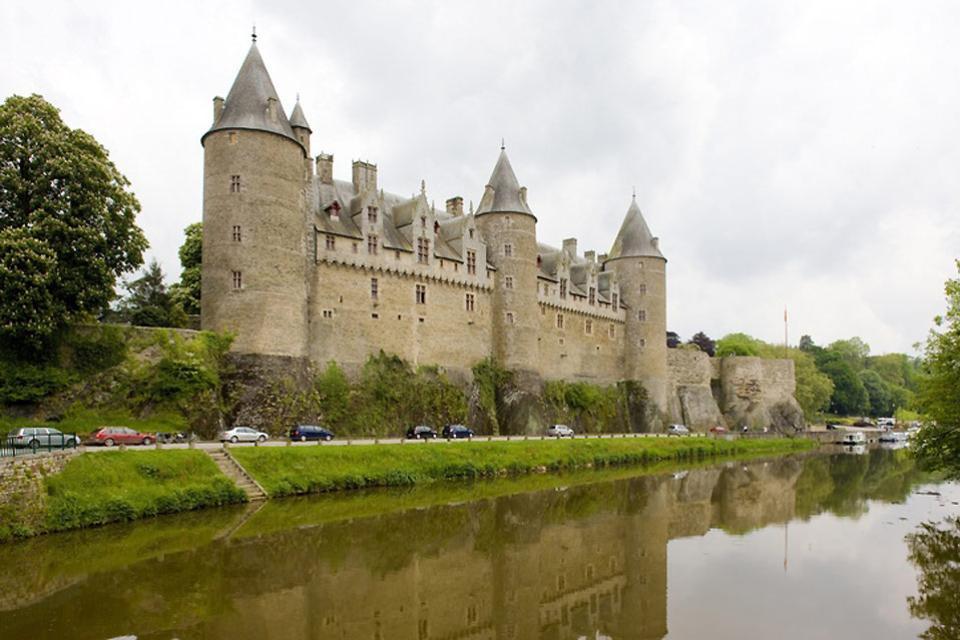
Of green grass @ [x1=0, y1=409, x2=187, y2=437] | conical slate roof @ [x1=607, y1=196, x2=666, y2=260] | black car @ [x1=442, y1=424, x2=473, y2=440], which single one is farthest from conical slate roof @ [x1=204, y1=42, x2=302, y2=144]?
conical slate roof @ [x1=607, y1=196, x2=666, y2=260]

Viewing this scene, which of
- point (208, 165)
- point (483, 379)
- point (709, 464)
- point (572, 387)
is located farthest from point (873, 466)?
point (208, 165)

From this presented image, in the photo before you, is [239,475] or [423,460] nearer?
[239,475]

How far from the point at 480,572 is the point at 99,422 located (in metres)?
17.8

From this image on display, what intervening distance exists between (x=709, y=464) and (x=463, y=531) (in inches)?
1101

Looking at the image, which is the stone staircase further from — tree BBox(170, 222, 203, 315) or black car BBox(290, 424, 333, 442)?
tree BBox(170, 222, 203, 315)

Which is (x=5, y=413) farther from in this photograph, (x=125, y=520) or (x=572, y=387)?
(x=572, y=387)

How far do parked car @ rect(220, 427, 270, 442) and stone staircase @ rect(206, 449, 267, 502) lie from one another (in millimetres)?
3362

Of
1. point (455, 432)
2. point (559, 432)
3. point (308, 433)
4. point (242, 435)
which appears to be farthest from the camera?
point (559, 432)

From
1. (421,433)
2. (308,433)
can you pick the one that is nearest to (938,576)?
(308,433)

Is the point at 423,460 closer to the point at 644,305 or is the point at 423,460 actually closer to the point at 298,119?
the point at 298,119

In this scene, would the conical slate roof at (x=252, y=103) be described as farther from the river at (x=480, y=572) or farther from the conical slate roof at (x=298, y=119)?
the river at (x=480, y=572)

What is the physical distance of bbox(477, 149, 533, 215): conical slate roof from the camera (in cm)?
4872

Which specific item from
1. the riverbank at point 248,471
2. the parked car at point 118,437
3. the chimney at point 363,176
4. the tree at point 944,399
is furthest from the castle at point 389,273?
the tree at point 944,399

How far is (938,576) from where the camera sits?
17.5m
